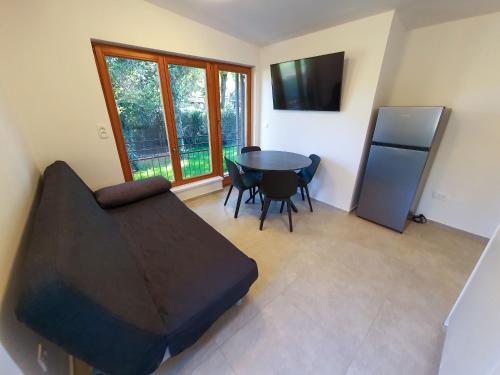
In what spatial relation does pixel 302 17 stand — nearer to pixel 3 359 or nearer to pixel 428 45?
pixel 428 45

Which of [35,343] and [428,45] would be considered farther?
[428,45]

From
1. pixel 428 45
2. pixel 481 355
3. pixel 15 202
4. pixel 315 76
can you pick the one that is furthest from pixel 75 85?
pixel 428 45

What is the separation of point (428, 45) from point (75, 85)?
12.8 ft

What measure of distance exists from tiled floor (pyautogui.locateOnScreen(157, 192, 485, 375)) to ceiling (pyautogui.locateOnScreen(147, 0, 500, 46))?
2.37 meters

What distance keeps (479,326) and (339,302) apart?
0.82 meters

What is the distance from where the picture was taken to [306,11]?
2.10m

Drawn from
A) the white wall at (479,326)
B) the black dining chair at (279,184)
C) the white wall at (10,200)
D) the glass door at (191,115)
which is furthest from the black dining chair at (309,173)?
the white wall at (10,200)

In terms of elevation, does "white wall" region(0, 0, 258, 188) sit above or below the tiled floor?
above

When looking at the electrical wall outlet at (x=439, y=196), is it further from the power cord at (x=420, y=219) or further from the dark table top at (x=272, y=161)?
the dark table top at (x=272, y=161)

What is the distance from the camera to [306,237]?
229cm

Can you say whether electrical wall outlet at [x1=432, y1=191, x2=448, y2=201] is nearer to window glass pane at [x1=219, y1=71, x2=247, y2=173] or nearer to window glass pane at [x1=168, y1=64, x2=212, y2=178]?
window glass pane at [x1=219, y1=71, x2=247, y2=173]

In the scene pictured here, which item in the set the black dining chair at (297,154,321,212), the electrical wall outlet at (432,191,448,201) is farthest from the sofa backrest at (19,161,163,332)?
the electrical wall outlet at (432,191,448,201)

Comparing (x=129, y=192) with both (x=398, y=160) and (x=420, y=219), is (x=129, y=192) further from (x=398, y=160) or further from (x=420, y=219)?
(x=420, y=219)

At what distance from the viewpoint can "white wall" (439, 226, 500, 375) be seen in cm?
71
